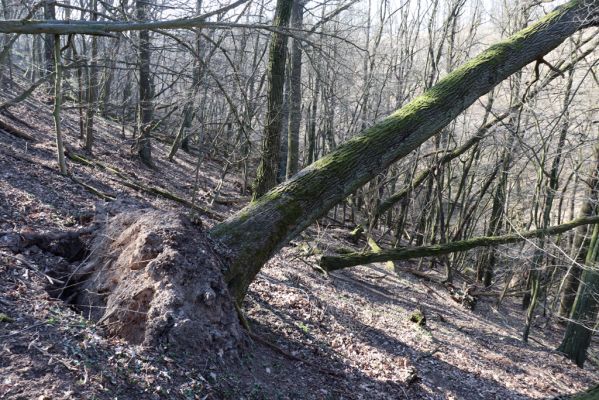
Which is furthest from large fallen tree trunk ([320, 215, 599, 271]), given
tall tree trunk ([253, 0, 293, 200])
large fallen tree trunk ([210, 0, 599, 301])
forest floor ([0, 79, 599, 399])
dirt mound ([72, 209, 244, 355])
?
dirt mound ([72, 209, 244, 355])

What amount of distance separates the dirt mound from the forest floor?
17 centimetres

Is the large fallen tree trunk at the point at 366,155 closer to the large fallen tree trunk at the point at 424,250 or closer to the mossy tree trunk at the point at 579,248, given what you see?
the large fallen tree trunk at the point at 424,250

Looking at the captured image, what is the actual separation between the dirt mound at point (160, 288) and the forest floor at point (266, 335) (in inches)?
6.7

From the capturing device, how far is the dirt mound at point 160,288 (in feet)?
11.7

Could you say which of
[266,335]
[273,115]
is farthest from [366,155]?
[273,115]

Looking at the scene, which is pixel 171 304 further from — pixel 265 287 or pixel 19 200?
pixel 19 200

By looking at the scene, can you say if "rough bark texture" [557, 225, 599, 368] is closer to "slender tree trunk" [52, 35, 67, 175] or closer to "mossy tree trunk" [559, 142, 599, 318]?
"mossy tree trunk" [559, 142, 599, 318]

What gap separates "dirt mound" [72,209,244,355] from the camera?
3.57 metres

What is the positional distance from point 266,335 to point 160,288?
1.62 metres

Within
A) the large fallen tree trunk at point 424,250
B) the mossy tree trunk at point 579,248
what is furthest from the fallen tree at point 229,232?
Result: the mossy tree trunk at point 579,248

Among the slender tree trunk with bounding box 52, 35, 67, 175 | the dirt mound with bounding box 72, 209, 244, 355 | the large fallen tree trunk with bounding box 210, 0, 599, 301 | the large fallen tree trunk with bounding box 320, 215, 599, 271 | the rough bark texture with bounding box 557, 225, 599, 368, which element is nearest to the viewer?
the dirt mound with bounding box 72, 209, 244, 355

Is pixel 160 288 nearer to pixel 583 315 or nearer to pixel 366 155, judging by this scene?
pixel 366 155

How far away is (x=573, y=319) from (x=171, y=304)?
8338 mm

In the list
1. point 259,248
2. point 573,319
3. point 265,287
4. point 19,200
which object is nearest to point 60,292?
point 259,248
